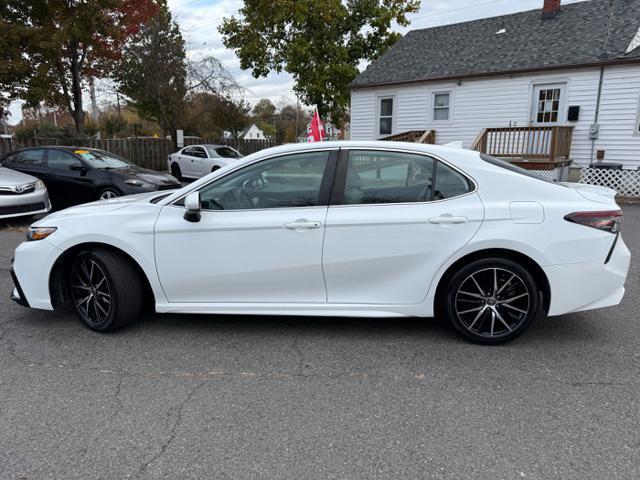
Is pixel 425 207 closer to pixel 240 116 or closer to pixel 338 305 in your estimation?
pixel 338 305

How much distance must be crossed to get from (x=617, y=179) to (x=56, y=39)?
55.7 feet

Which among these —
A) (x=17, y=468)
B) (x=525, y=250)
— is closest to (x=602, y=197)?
(x=525, y=250)

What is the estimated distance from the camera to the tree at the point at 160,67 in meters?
23.1

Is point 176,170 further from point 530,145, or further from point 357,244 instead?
point 357,244

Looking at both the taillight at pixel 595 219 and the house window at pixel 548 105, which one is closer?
the taillight at pixel 595 219

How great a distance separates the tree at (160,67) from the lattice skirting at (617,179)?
63.9ft

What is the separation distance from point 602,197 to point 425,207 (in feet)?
4.65

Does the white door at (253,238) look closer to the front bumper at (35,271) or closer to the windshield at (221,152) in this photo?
the front bumper at (35,271)

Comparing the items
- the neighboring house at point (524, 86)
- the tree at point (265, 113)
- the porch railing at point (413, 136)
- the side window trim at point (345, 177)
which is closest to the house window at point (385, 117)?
the neighboring house at point (524, 86)

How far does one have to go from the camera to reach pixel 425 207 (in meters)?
3.55

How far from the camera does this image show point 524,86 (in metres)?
15.2

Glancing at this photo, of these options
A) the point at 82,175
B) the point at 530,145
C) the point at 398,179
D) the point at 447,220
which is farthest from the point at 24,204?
the point at 530,145

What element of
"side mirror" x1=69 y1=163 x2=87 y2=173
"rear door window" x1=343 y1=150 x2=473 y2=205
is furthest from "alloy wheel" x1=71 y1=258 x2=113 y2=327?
"side mirror" x1=69 y1=163 x2=87 y2=173

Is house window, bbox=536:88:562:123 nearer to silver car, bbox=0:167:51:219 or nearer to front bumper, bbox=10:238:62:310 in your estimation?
silver car, bbox=0:167:51:219
